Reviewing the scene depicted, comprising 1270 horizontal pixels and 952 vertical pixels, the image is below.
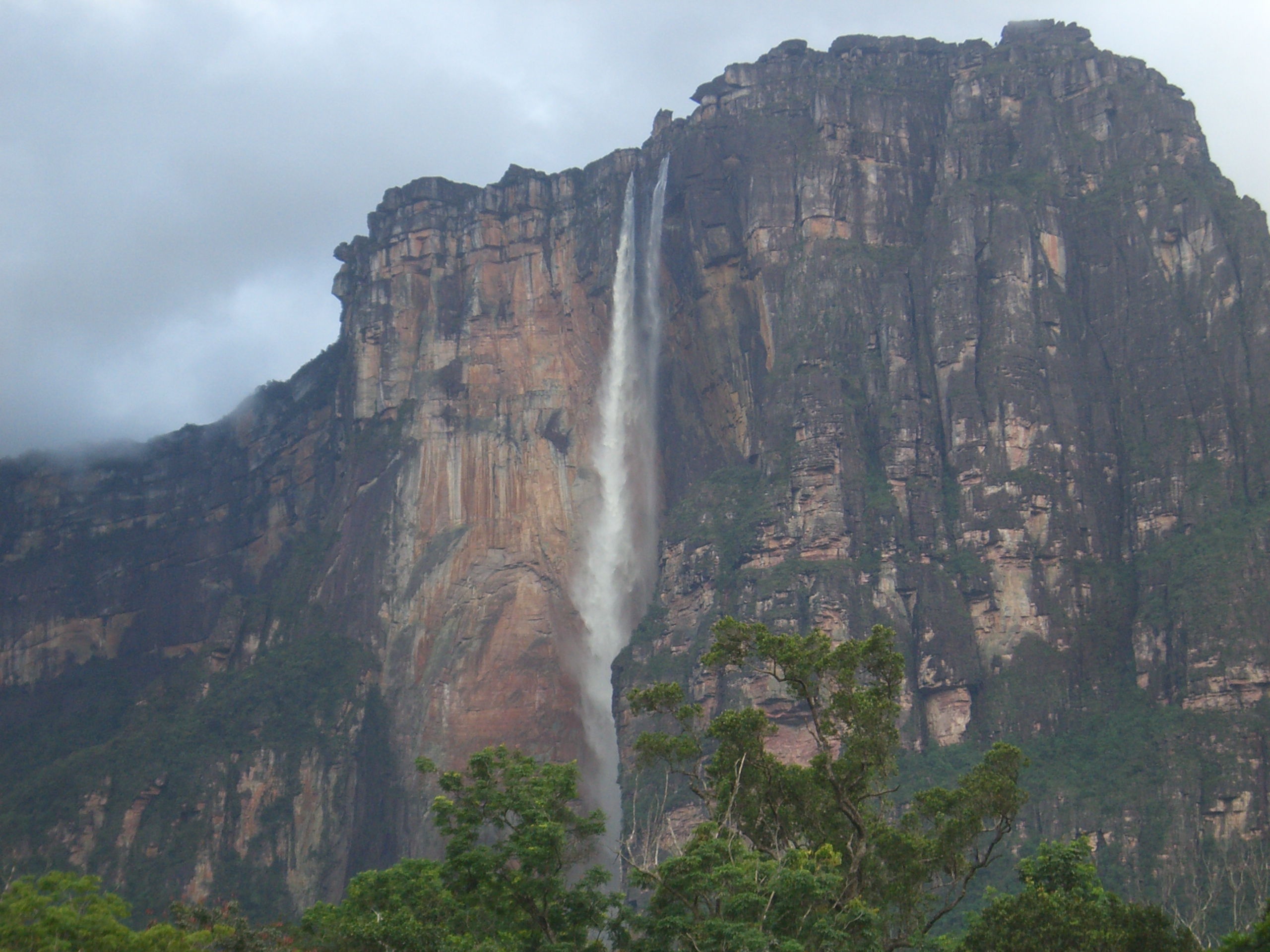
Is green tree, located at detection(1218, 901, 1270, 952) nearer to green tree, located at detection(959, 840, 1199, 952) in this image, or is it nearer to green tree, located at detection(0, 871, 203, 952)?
green tree, located at detection(959, 840, 1199, 952)

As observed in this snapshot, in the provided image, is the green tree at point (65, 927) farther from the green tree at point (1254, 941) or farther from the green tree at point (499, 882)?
the green tree at point (1254, 941)

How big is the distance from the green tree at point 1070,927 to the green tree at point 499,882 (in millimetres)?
8052

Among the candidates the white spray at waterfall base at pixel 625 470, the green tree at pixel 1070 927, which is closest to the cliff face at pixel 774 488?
the white spray at waterfall base at pixel 625 470

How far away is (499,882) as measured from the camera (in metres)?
34.9

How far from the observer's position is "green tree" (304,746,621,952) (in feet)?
111

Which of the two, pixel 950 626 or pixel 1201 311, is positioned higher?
pixel 1201 311

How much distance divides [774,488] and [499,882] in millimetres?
53996

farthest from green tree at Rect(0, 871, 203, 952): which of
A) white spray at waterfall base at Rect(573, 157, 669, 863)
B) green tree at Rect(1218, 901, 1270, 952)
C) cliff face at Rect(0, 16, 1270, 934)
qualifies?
white spray at waterfall base at Rect(573, 157, 669, 863)

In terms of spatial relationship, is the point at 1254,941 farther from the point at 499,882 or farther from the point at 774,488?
the point at 774,488

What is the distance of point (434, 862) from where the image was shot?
128ft

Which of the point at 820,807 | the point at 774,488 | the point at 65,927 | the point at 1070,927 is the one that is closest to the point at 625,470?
the point at 774,488

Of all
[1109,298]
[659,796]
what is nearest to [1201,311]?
[1109,298]

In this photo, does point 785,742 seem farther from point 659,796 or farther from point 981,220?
point 981,220

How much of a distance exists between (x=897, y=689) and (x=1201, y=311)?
58814 millimetres
